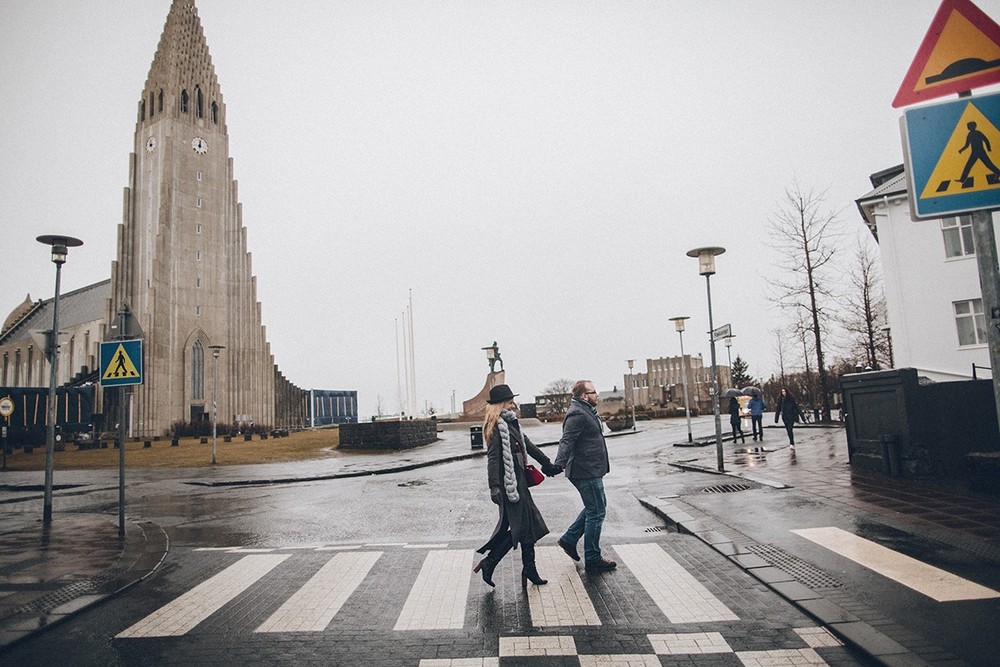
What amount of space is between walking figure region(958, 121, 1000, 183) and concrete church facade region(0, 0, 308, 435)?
6740 cm

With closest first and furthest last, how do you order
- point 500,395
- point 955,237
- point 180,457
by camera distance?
1. point 500,395
2. point 955,237
3. point 180,457

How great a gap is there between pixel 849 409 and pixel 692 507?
5.95 m

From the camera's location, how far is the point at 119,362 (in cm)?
1009

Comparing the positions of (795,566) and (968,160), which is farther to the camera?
(795,566)

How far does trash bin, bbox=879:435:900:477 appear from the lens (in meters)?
11.6

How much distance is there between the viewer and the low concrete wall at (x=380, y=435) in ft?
101

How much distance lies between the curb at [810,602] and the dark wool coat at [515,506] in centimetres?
198

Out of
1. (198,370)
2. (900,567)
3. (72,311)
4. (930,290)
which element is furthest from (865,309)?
(72,311)

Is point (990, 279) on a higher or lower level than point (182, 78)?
lower

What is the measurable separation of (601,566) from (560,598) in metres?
0.99

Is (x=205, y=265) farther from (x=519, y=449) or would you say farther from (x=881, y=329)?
(x=519, y=449)

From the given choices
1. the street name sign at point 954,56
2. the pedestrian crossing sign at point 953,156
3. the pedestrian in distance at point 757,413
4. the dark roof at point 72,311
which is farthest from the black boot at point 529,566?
the dark roof at point 72,311

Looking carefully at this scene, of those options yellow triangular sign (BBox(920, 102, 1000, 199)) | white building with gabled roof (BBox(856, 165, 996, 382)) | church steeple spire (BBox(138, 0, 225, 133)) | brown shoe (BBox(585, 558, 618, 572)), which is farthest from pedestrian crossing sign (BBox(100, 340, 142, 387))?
church steeple spire (BBox(138, 0, 225, 133))

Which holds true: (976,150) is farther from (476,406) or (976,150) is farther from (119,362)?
(476,406)
